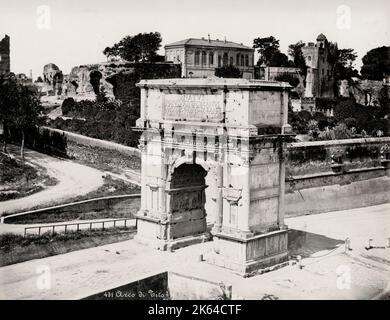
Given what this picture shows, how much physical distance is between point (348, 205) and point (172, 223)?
15.4m

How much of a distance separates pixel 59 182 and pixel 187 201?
11.3 m

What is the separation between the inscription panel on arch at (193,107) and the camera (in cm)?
1872

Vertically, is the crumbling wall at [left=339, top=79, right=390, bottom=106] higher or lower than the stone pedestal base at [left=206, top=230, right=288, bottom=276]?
higher

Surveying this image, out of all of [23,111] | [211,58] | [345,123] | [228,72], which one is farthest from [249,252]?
[211,58]

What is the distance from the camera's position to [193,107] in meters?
19.4

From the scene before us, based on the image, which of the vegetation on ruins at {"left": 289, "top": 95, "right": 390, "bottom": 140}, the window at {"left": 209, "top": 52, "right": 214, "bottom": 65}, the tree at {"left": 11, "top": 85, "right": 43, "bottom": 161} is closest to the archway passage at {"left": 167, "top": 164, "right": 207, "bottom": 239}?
the tree at {"left": 11, "top": 85, "right": 43, "bottom": 161}

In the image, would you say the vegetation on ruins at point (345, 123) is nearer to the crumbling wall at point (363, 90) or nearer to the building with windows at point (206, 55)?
the crumbling wall at point (363, 90)

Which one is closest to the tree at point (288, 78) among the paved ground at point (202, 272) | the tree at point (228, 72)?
the tree at point (228, 72)

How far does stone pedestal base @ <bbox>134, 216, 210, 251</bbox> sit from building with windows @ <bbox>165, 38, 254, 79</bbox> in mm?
45874

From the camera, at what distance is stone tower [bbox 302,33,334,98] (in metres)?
72.7

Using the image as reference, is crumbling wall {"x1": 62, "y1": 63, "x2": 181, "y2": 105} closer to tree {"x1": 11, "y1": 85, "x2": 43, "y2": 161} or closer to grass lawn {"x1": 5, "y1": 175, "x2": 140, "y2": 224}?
tree {"x1": 11, "y1": 85, "x2": 43, "y2": 161}

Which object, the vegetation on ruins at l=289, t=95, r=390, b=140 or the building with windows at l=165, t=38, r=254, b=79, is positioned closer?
the vegetation on ruins at l=289, t=95, r=390, b=140

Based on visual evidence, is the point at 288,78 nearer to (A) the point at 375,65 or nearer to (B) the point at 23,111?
(A) the point at 375,65
